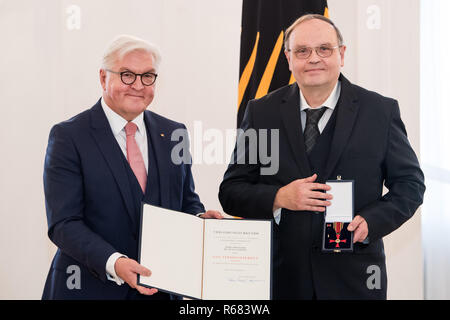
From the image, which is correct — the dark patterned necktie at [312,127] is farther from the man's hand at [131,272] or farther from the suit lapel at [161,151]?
the man's hand at [131,272]

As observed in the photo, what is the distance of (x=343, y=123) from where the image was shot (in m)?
2.33

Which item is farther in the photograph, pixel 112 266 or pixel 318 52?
pixel 318 52

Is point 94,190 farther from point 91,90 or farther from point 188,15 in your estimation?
point 188,15

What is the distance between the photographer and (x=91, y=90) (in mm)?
4031

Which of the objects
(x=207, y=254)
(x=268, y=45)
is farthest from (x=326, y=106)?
(x=268, y=45)

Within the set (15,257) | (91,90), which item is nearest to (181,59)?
(91,90)

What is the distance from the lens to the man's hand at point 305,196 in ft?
6.89

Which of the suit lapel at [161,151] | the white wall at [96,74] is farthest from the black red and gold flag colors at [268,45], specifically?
the suit lapel at [161,151]

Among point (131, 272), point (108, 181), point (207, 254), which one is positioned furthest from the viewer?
point (108, 181)

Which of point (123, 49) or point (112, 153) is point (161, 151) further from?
point (123, 49)

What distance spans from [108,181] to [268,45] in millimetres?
1910

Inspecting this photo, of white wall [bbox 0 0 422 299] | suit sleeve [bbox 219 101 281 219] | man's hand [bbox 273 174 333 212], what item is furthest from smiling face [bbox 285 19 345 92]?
white wall [bbox 0 0 422 299]

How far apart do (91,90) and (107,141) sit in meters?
1.86

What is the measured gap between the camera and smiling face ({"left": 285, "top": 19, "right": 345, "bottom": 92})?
243cm
